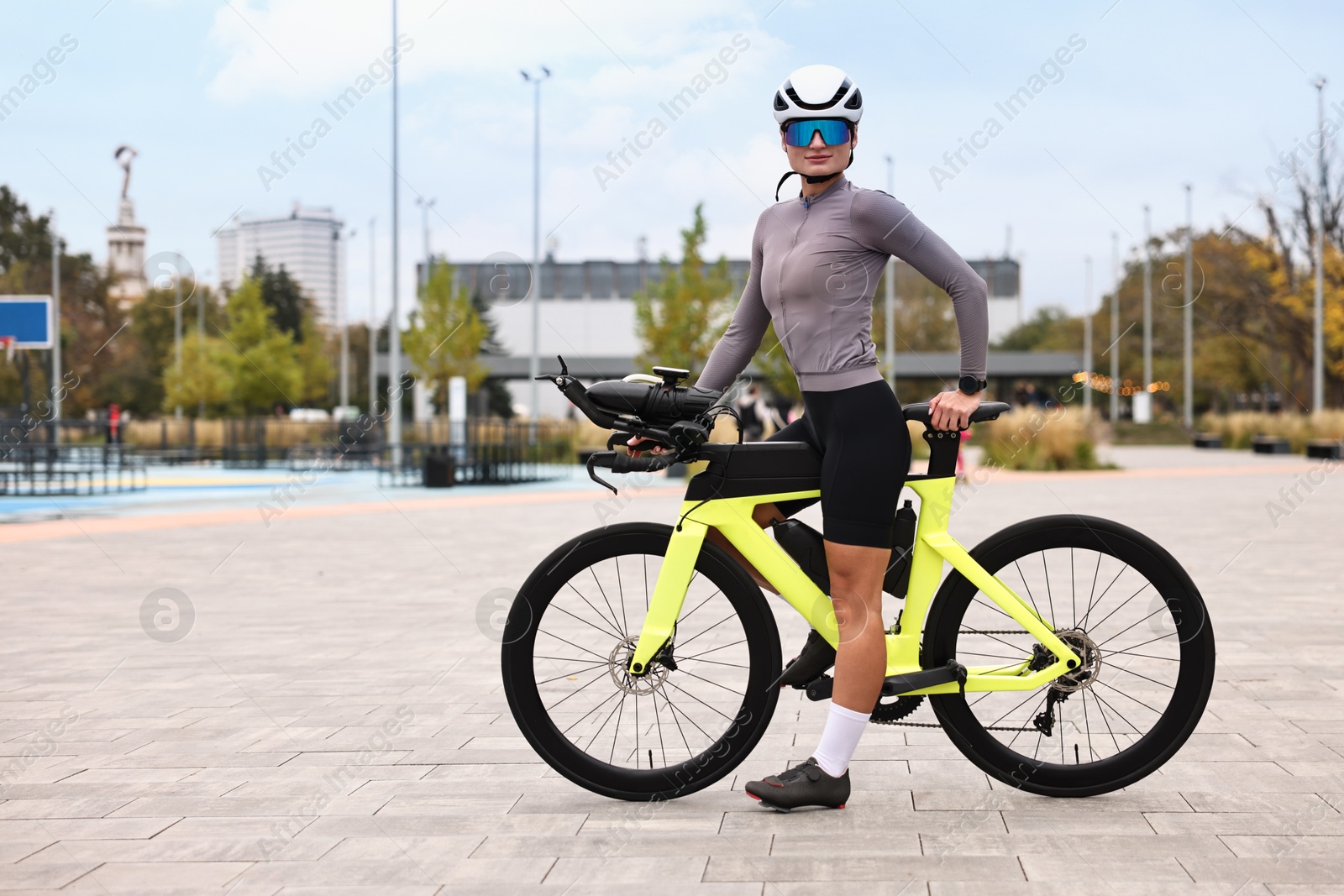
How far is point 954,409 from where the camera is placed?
3.36 meters

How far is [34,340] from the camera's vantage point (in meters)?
16.9

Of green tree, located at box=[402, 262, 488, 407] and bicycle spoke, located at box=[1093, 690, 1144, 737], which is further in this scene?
green tree, located at box=[402, 262, 488, 407]

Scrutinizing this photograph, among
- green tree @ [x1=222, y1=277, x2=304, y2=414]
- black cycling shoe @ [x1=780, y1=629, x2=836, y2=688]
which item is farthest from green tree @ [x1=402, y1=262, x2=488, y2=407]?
black cycling shoe @ [x1=780, y1=629, x2=836, y2=688]

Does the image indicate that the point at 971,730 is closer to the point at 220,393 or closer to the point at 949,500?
the point at 949,500

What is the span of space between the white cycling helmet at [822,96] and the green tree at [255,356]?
44.5 meters

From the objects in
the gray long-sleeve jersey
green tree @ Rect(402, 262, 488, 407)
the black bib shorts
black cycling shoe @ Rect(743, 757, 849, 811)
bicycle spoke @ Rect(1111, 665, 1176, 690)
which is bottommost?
black cycling shoe @ Rect(743, 757, 849, 811)

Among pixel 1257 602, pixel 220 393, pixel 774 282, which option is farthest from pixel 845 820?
pixel 220 393

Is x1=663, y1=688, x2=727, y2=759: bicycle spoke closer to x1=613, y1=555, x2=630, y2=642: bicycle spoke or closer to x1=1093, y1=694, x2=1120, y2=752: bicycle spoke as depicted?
x1=613, y1=555, x2=630, y2=642: bicycle spoke

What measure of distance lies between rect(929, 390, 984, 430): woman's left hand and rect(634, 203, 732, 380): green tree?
31597 mm

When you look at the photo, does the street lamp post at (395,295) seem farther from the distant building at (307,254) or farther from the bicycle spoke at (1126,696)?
the distant building at (307,254)

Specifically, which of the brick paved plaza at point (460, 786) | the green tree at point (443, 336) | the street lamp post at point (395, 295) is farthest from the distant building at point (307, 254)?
the brick paved plaza at point (460, 786)

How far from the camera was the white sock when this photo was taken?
11.4ft

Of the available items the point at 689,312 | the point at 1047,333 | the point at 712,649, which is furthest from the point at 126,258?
the point at 712,649

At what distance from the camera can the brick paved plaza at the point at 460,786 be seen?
Answer: 304cm
